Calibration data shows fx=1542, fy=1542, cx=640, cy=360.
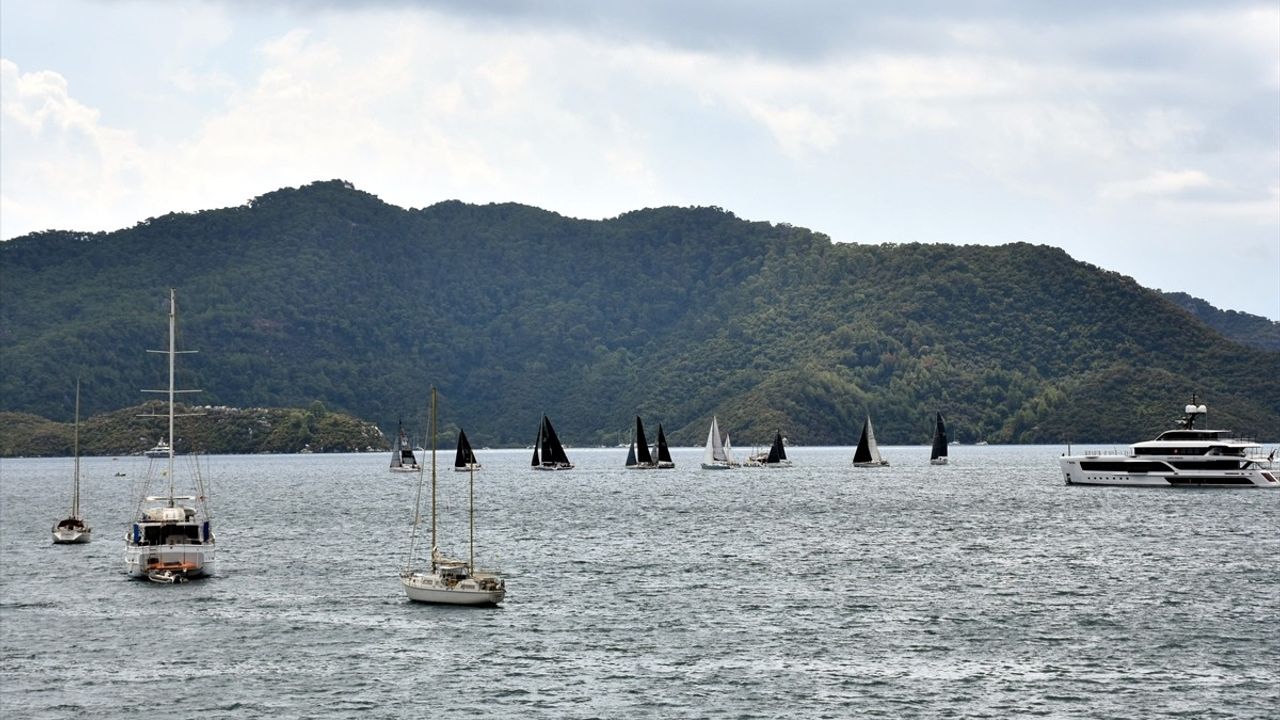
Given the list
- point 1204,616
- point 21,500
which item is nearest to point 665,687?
point 1204,616

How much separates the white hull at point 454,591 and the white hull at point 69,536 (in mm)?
43798

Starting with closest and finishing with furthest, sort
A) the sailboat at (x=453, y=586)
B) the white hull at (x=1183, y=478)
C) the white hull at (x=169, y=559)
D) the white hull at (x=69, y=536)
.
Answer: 1. the sailboat at (x=453, y=586)
2. the white hull at (x=169, y=559)
3. the white hull at (x=69, y=536)
4. the white hull at (x=1183, y=478)

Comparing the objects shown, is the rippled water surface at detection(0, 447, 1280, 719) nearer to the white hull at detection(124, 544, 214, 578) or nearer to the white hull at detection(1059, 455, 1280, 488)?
the white hull at detection(124, 544, 214, 578)

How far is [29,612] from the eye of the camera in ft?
234

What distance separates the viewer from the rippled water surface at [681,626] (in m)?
52.8

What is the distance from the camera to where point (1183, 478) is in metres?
156

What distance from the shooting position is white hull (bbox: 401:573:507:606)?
233 feet

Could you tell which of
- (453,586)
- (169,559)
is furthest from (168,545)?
(453,586)

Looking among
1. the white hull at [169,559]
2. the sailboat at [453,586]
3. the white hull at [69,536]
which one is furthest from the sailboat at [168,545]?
the white hull at [69,536]

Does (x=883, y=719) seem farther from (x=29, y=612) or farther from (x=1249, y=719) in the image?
(x=29, y=612)

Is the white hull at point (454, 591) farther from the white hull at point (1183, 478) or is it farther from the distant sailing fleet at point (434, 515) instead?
the white hull at point (1183, 478)

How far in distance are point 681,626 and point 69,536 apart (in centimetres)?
5623

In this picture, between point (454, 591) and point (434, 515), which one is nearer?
point (434, 515)

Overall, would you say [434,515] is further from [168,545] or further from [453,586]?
[168,545]
